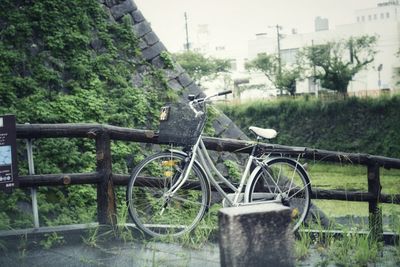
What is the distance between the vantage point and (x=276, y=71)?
47.8 m

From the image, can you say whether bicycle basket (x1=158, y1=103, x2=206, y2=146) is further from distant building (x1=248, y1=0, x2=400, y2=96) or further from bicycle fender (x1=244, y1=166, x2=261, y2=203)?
distant building (x1=248, y1=0, x2=400, y2=96)

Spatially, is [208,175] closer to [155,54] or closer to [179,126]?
[179,126]

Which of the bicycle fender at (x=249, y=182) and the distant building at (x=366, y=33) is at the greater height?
the distant building at (x=366, y=33)

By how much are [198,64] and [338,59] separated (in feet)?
48.4

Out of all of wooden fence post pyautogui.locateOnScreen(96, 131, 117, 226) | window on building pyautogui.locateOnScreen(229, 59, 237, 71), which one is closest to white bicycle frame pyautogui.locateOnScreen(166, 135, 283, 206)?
wooden fence post pyautogui.locateOnScreen(96, 131, 117, 226)

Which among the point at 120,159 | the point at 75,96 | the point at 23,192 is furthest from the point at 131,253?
the point at 75,96

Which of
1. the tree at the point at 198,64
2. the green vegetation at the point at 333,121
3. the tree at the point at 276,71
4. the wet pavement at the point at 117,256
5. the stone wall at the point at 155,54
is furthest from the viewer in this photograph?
the tree at the point at 198,64

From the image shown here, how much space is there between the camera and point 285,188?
15.4 feet

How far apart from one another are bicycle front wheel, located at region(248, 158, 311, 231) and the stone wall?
3062 millimetres

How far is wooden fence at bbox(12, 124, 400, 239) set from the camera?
4398mm

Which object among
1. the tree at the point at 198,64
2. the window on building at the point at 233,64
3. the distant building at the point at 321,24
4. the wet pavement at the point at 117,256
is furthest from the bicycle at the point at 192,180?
the distant building at the point at 321,24

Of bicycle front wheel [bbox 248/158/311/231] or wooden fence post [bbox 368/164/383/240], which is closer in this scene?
bicycle front wheel [bbox 248/158/311/231]

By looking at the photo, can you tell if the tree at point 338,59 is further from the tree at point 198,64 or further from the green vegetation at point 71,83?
the green vegetation at point 71,83

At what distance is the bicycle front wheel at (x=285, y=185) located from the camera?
14.9 ft
